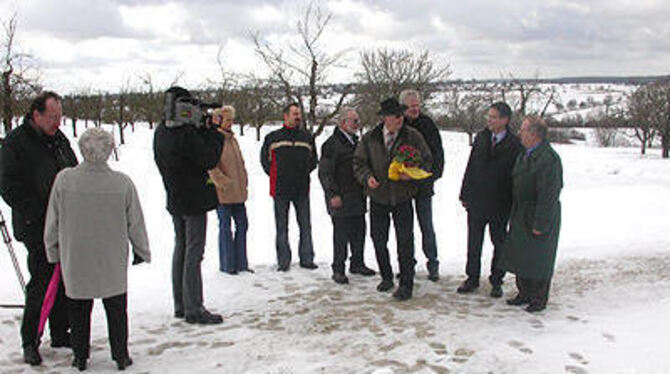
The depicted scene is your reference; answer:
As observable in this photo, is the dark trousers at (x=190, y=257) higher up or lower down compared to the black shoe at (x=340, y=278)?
higher up

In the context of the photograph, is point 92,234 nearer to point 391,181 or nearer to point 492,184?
point 391,181

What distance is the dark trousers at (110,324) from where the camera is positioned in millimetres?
3676

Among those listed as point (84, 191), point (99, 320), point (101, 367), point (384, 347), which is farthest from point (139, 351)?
point (384, 347)

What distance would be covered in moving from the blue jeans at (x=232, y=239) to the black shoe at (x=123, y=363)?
97.4 inches

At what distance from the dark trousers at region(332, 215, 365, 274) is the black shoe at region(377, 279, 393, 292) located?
1.82ft

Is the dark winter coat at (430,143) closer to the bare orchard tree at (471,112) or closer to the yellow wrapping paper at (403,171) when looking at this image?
the yellow wrapping paper at (403,171)

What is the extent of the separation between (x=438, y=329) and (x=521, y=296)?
1207 mm

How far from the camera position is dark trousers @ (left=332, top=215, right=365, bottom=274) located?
597cm

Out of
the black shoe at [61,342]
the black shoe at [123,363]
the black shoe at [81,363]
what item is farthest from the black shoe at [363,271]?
the black shoe at [81,363]

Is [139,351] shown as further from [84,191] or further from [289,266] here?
[289,266]

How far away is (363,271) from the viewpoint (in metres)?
6.23

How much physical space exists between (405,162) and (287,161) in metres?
1.79

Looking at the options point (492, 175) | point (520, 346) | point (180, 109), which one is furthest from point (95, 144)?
point (492, 175)

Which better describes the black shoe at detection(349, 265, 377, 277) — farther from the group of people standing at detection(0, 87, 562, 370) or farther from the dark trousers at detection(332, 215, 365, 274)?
the dark trousers at detection(332, 215, 365, 274)
